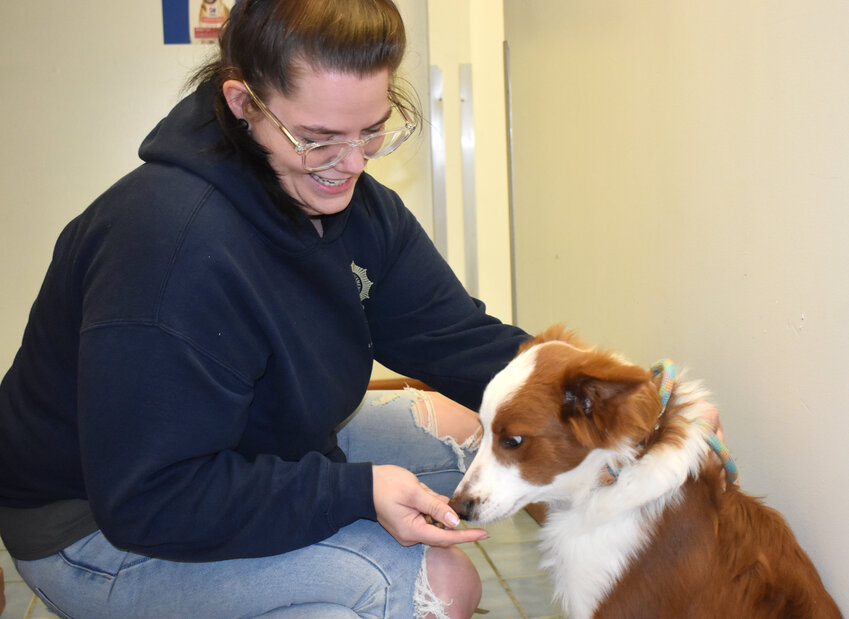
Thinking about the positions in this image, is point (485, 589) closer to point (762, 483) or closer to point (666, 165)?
point (762, 483)

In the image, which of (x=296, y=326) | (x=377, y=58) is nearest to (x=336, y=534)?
(x=296, y=326)

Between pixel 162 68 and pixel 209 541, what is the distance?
2.51m

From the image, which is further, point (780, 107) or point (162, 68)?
point (162, 68)

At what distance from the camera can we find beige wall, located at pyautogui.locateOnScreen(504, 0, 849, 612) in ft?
4.06

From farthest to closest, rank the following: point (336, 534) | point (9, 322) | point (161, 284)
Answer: point (9, 322)
point (336, 534)
point (161, 284)

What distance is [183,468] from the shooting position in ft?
3.62

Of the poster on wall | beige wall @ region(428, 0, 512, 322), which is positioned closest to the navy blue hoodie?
beige wall @ region(428, 0, 512, 322)

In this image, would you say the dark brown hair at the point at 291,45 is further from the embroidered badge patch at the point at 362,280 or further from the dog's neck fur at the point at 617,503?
the dog's neck fur at the point at 617,503

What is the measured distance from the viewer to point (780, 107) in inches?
51.4

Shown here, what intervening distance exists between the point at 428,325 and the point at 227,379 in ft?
2.01

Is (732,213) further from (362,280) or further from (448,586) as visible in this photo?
(448,586)

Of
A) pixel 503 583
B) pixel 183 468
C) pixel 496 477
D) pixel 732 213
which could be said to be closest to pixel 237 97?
pixel 183 468

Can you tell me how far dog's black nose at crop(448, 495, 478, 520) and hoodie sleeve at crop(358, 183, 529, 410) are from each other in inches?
12.1

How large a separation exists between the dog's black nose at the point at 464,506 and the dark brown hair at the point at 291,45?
24.3 inches
